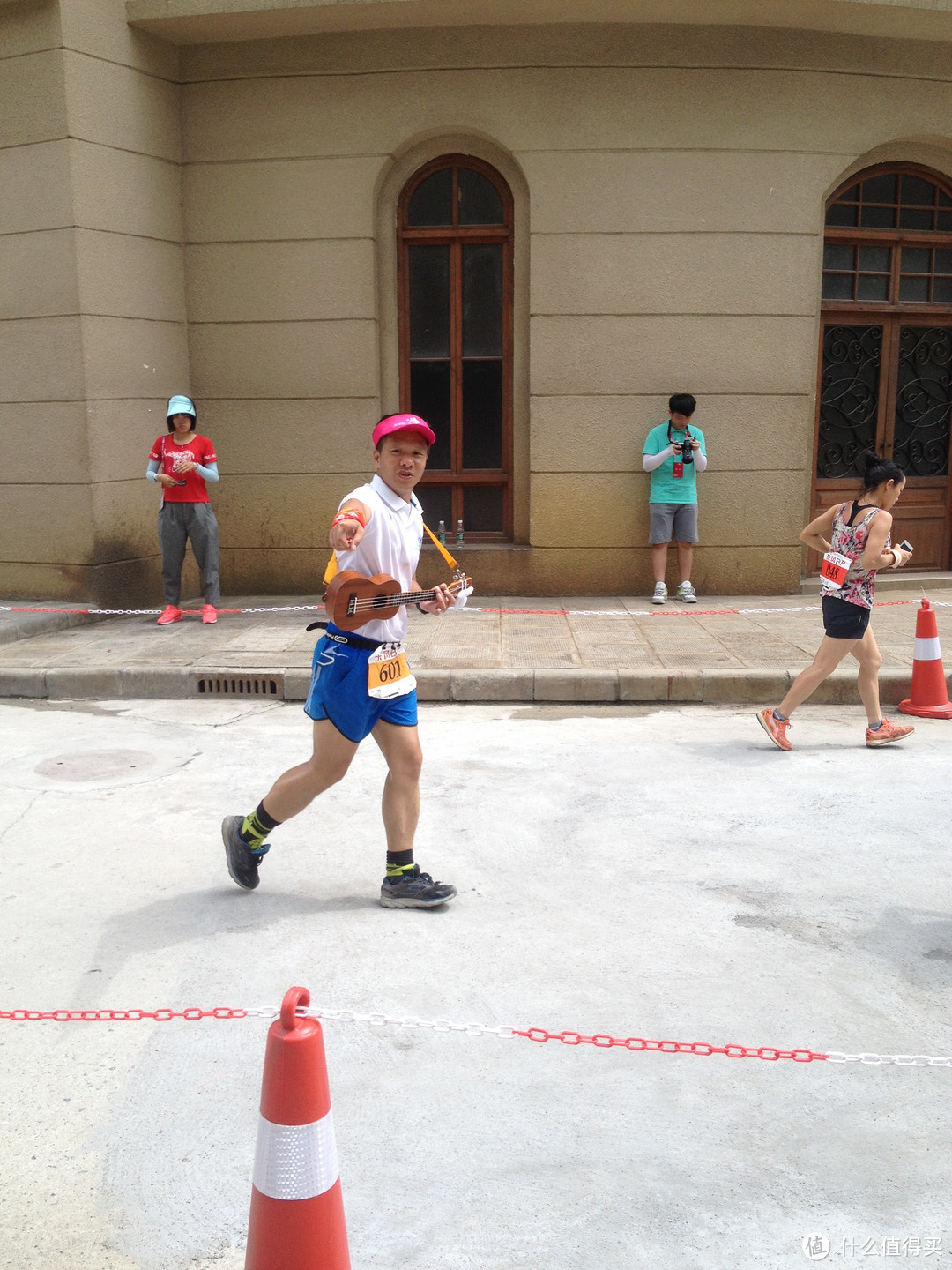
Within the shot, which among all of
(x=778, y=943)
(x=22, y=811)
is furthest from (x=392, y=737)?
(x=22, y=811)

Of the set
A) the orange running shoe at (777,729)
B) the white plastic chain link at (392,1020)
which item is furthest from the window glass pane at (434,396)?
the white plastic chain link at (392,1020)

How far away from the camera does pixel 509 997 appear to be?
3.79 m

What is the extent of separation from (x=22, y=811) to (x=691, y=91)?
8.83 meters

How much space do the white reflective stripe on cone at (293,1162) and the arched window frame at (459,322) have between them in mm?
9826

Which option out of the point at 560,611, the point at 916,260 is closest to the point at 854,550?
the point at 560,611

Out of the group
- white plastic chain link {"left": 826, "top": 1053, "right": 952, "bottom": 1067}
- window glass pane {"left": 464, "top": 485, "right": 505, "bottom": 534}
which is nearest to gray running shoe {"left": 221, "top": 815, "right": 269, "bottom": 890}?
white plastic chain link {"left": 826, "top": 1053, "right": 952, "bottom": 1067}

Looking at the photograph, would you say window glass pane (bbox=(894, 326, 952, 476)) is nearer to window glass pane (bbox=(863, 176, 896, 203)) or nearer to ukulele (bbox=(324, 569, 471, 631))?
window glass pane (bbox=(863, 176, 896, 203))

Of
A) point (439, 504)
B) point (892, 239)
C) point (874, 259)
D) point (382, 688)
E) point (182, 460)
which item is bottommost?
point (382, 688)

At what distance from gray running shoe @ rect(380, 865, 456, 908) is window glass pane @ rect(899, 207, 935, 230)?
389 inches

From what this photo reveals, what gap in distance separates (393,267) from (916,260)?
17.5 feet

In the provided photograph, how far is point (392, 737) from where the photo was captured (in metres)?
4.48

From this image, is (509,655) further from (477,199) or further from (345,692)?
(477,199)

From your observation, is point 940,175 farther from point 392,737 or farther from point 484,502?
point 392,737

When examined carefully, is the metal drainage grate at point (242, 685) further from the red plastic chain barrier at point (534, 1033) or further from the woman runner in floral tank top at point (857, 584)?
the red plastic chain barrier at point (534, 1033)
